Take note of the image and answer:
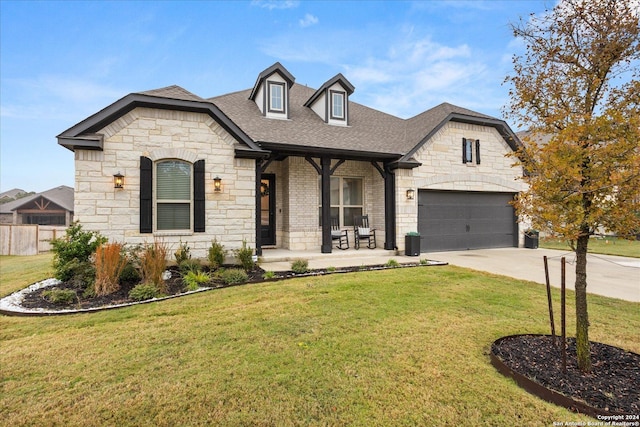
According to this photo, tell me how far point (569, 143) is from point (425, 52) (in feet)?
40.4

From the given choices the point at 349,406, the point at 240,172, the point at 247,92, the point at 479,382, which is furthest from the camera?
the point at 247,92

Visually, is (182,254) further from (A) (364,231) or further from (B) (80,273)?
(A) (364,231)

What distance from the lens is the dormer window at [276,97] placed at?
448 inches

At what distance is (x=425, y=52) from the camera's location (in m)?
13.1

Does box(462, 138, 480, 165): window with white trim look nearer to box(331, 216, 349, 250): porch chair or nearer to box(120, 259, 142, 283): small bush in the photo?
box(331, 216, 349, 250): porch chair

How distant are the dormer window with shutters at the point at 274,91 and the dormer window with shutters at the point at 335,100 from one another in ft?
4.55

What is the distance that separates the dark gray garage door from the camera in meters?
11.1

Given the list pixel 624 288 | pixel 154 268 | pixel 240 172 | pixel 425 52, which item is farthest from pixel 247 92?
pixel 624 288

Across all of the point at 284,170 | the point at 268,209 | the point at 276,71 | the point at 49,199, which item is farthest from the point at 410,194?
the point at 49,199

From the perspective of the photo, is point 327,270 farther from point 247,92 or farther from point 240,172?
point 247,92

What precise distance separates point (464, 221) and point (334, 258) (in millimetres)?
5810

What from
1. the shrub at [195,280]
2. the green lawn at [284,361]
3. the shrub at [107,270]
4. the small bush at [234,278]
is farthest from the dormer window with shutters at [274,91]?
the green lawn at [284,361]

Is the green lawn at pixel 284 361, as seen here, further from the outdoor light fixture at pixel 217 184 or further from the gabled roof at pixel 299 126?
the gabled roof at pixel 299 126

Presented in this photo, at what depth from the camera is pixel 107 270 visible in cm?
563
